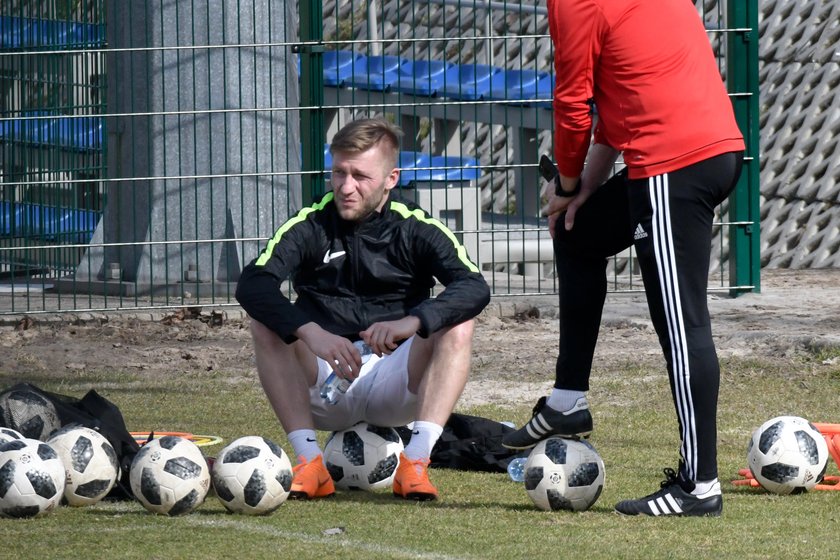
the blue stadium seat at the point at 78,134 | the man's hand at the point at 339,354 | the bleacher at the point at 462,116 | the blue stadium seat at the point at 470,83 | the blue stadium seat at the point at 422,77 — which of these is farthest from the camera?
the blue stadium seat at the point at 470,83

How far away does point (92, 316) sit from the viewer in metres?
11.9

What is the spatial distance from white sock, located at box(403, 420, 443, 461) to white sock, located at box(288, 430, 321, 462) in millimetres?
356

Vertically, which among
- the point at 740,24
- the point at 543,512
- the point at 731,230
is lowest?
the point at 543,512

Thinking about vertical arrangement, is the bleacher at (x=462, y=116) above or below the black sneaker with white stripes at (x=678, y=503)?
above

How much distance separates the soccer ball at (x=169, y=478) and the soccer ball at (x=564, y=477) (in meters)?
1.18

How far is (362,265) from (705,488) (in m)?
1.80

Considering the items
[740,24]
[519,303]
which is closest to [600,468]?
[519,303]

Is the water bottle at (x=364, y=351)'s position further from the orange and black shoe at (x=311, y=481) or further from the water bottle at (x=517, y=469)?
the water bottle at (x=517, y=469)

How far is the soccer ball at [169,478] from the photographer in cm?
550

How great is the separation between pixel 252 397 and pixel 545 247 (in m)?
5.52

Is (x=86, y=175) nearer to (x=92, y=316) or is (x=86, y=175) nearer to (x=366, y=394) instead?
(x=92, y=316)

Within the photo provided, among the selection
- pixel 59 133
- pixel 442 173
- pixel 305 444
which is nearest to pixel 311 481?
pixel 305 444

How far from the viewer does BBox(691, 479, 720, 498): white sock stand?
5434 mm

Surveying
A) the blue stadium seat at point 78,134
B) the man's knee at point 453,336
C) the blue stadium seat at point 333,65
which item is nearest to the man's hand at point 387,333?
the man's knee at point 453,336
